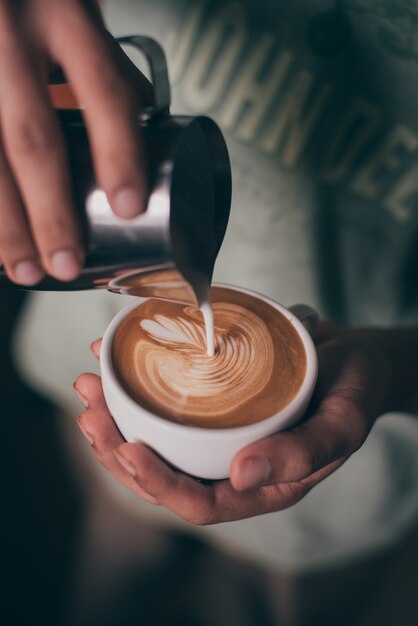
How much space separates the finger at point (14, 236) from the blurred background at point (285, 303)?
67cm

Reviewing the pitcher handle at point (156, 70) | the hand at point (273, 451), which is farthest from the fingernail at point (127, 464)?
the pitcher handle at point (156, 70)

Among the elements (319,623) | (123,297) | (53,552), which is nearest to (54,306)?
(123,297)

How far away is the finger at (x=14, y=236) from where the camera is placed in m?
0.51

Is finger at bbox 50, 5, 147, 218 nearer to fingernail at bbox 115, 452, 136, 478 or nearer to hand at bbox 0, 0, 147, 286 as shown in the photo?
hand at bbox 0, 0, 147, 286

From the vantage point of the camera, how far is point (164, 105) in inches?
23.3

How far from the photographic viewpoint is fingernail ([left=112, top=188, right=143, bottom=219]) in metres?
0.51

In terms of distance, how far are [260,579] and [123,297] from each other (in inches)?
29.2

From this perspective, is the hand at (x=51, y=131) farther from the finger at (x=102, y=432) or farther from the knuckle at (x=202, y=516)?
the knuckle at (x=202, y=516)

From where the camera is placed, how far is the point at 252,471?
631mm

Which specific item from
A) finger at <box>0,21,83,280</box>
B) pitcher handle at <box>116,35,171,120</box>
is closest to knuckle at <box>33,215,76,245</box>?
finger at <box>0,21,83,280</box>

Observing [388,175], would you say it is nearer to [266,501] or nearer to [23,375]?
[266,501]

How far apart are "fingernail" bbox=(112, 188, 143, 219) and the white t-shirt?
66cm

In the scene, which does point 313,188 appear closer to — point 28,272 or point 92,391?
point 92,391

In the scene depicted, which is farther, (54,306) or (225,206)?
(54,306)
